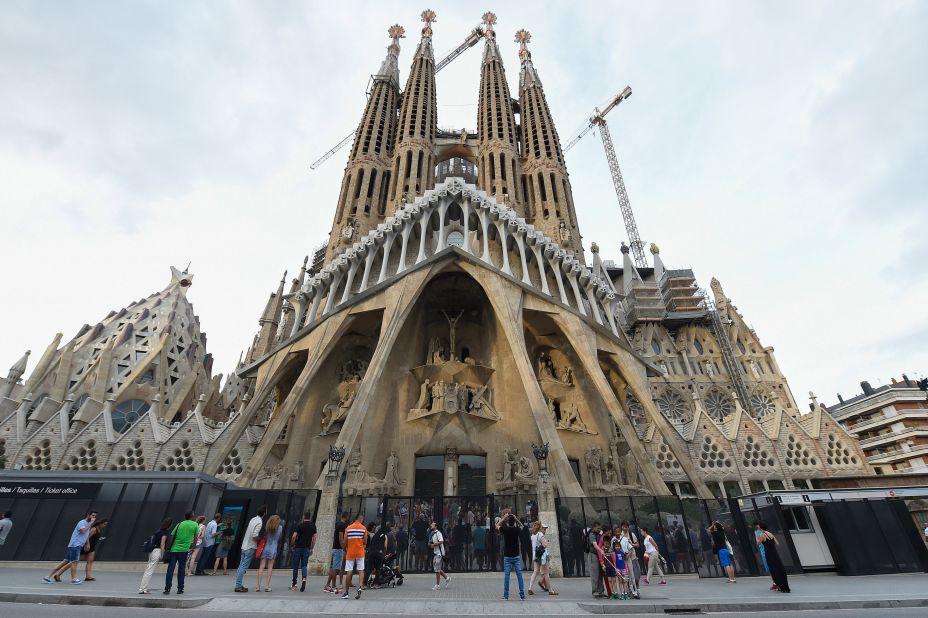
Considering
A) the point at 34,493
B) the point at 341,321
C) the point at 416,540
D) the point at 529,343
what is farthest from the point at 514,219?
the point at 34,493

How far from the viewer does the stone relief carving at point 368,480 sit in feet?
60.0

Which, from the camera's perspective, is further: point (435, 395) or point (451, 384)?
point (451, 384)

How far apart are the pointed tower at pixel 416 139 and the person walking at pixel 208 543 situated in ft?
80.0

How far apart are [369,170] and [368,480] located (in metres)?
25.1

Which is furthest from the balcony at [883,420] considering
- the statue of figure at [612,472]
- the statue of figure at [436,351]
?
the statue of figure at [436,351]

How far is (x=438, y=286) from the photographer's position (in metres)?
24.7

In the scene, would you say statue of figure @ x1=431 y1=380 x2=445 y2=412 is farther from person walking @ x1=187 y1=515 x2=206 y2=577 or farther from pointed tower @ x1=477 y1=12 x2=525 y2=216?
pointed tower @ x1=477 y1=12 x2=525 y2=216

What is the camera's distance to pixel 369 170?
35.2m

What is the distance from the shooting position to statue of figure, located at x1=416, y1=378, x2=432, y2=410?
71.1 feet

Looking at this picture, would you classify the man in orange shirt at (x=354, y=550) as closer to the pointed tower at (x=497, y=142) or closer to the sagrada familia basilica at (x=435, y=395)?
the sagrada familia basilica at (x=435, y=395)

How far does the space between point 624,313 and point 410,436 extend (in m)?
26.5

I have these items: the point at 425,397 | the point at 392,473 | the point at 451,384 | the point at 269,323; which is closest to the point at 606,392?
the point at 451,384

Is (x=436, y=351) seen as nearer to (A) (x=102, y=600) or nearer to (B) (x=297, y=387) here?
(B) (x=297, y=387)

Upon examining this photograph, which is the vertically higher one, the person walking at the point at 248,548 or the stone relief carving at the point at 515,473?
the stone relief carving at the point at 515,473
